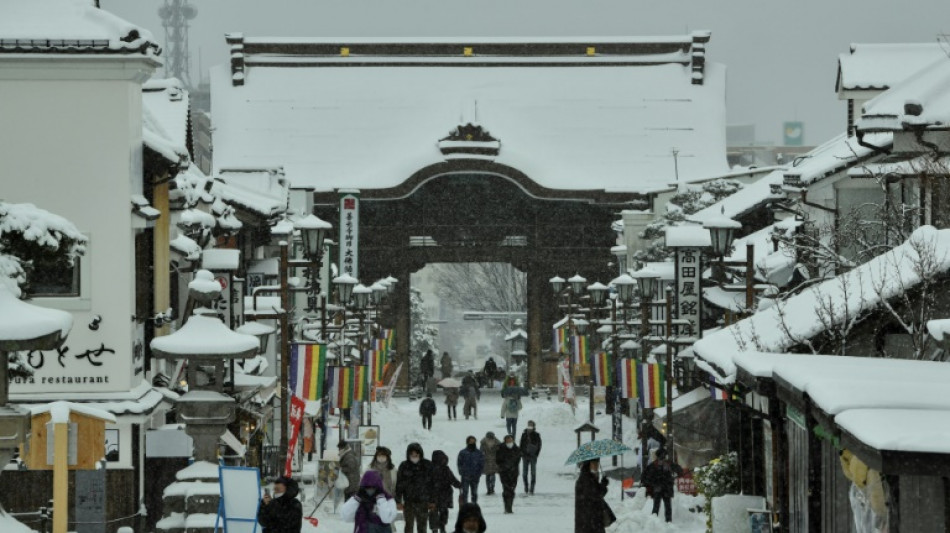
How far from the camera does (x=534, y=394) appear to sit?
4669 centimetres

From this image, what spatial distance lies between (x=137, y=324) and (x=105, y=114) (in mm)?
2497

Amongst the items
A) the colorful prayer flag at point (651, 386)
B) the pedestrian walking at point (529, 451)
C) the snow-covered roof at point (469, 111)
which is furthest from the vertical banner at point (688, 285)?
the snow-covered roof at point (469, 111)

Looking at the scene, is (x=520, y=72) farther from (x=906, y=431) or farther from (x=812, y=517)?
(x=906, y=431)

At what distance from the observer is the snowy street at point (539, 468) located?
19766 millimetres

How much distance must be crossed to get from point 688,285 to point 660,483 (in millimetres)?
5965

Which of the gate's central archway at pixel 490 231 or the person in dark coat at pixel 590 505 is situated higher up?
the gate's central archway at pixel 490 231

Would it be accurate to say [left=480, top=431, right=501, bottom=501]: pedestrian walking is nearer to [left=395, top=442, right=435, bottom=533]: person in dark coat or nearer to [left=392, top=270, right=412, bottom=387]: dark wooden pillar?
[left=395, top=442, right=435, bottom=533]: person in dark coat

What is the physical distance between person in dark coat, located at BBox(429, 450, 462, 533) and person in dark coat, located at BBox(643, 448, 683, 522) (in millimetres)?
2173

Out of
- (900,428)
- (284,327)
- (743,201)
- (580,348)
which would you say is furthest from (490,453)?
(900,428)

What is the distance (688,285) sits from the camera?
24.5 metres

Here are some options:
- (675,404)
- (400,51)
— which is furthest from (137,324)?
(400,51)

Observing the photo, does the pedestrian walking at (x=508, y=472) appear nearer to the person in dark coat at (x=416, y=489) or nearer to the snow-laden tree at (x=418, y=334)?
the person in dark coat at (x=416, y=489)

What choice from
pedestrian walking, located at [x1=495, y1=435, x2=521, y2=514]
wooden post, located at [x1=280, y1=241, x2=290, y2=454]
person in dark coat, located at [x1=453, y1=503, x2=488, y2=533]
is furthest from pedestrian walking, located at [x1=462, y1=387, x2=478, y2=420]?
person in dark coat, located at [x1=453, y1=503, x2=488, y2=533]

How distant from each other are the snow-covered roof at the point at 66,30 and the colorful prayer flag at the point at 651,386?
830 centimetres
